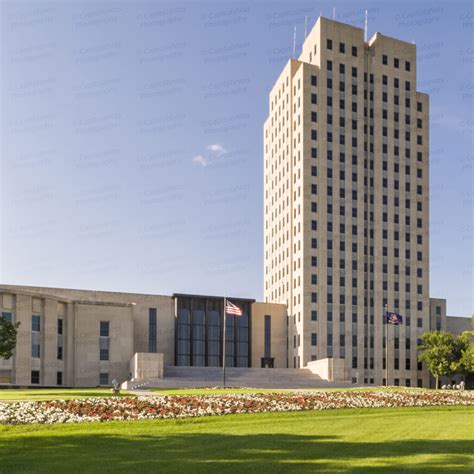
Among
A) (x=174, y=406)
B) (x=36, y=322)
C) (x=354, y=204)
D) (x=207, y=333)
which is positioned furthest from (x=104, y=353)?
(x=174, y=406)

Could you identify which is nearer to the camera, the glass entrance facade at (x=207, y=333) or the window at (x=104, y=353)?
the window at (x=104, y=353)

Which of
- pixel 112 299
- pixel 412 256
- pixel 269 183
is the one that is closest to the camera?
pixel 112 299

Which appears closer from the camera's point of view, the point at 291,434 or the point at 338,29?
the point at 291,434

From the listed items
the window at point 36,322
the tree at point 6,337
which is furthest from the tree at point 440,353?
the tree at point 6,337

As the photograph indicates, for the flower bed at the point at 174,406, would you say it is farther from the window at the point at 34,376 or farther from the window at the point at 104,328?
the window at the point at 104,328

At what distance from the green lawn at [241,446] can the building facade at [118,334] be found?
4910 cm

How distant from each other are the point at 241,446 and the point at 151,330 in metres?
74.1

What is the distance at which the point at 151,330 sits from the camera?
9038cm

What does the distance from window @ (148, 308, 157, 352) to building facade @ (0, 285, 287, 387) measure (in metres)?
0.14

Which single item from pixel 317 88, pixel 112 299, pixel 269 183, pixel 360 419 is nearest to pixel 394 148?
pixel 317 88

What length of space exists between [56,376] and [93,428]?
54.7m

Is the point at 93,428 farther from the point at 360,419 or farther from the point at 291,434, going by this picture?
the point at 360,419

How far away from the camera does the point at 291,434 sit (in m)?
20.1

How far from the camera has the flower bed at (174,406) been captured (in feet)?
79.2
